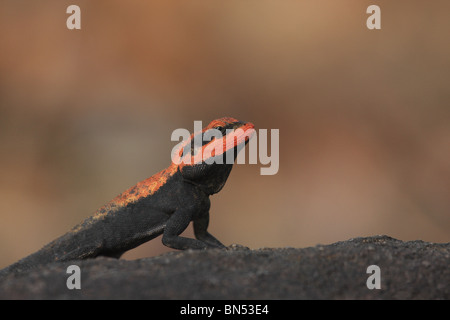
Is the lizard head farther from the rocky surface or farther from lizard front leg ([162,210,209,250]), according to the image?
the rocky surface

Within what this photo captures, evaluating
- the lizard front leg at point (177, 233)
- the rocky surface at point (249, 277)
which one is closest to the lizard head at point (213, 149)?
the lizard front leg at point (177, 233)

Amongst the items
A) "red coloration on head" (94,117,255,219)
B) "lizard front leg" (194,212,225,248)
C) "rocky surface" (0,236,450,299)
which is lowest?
"lizard front leg" (194,212,225,248)

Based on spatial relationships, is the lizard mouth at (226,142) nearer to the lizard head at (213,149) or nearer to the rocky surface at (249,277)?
the lizard head at (213,149)

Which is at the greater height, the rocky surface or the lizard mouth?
the lizard mouth

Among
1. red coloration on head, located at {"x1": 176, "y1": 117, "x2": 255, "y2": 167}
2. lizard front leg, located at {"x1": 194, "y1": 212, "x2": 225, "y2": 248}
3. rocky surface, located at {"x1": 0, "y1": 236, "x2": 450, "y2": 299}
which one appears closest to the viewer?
rocky surface, located at {"x1": 0, "y1": 236, "x2": 450, "y2": 299}

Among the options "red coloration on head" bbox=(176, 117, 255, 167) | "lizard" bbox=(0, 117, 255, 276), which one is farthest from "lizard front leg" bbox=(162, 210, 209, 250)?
"red coloration on head" bbox=(176, 117, 255, 167)
